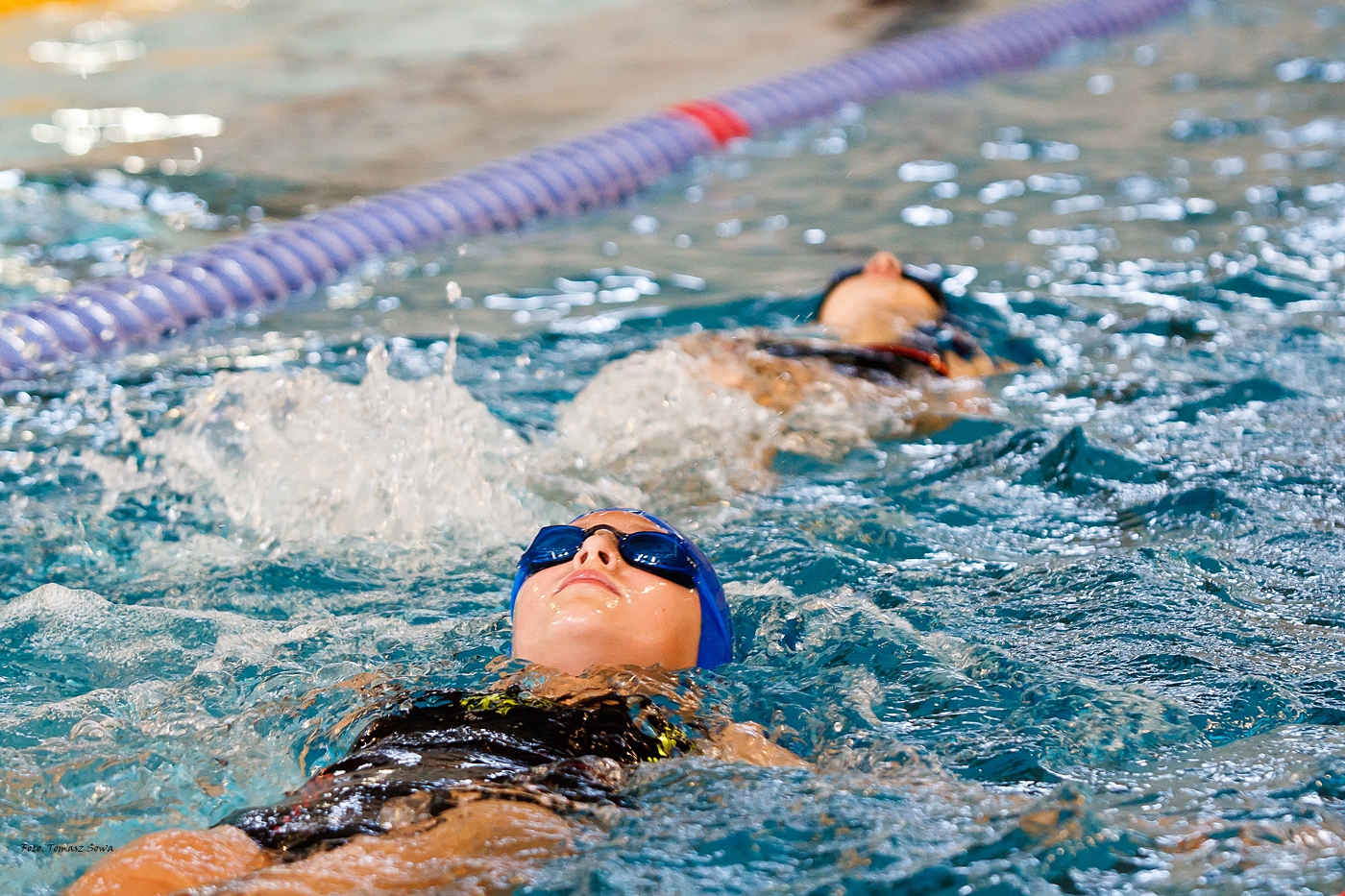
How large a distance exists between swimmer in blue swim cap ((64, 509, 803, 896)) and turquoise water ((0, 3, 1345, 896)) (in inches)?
3.4

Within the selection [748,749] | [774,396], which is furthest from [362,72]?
[748,749]

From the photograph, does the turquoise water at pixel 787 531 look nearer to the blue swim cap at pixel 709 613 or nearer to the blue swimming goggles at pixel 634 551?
the blue swim cap at pixel 709 613

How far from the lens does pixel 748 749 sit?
2.23m

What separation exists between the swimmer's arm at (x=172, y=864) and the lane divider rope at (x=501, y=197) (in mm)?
2960

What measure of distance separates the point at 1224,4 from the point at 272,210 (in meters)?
7.40

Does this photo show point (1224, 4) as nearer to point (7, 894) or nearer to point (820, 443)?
point (820, 443)

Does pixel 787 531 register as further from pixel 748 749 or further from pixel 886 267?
pixel 886 267

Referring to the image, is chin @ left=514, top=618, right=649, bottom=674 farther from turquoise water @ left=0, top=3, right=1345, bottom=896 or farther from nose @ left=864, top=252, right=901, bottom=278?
nose @ left=864, top=252, right=901, bottom=278

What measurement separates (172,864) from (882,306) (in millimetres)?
3032

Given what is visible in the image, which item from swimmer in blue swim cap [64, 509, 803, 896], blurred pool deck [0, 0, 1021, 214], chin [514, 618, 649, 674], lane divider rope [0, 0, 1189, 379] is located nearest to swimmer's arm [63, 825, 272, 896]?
swimmer in blue swim cap [64, 509, 803, 896]

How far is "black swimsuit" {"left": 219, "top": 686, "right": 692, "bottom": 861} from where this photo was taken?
193 centimetres

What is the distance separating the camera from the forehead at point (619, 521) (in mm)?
2526

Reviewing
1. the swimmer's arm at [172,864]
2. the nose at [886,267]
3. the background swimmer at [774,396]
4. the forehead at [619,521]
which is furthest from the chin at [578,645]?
the nose at [886,267]

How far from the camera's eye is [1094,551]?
304cm
